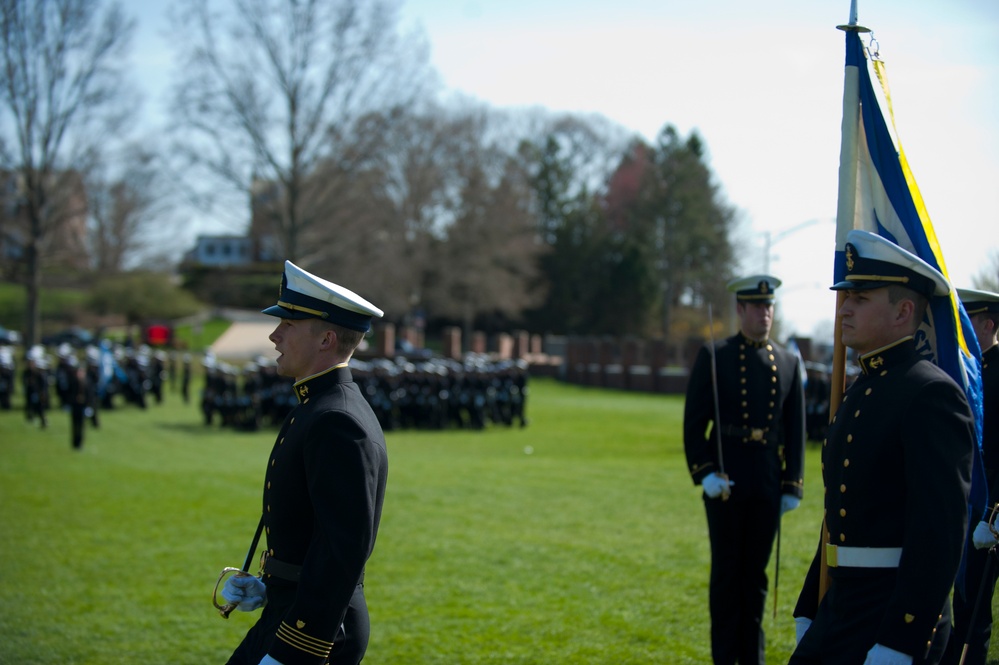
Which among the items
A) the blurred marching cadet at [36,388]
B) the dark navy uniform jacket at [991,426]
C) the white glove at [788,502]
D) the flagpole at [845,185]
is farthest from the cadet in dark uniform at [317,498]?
the blurred marching cadet at [36,388]

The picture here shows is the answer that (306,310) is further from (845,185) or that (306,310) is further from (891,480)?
(845,185)

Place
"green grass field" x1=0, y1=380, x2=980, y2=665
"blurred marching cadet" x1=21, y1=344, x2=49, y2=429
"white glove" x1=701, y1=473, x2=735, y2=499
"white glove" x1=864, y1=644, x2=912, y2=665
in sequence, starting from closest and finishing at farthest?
"white glove" x1=864, y1=644, x2=912, y2=665 < "white glove" x1=701, y1=473, x2=735, y2=499 < "green grass field" x1=0, y1=380, x2=980, y2=665 < "blurred marching cadet" x1=21, y1=344, x2=49, y2=429

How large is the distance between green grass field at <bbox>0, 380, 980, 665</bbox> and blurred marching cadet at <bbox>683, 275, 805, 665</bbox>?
0.60 meters

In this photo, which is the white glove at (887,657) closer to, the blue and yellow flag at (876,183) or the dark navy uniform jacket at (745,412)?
the blue and yellow flag at (876,183)

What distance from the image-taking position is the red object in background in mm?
47500

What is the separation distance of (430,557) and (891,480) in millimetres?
6225

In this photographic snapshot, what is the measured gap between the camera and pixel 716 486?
524 centimetres

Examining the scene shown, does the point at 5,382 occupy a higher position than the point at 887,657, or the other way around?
the point at 887,657

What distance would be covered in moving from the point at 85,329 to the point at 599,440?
137ft

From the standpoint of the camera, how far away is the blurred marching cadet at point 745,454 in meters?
5.28

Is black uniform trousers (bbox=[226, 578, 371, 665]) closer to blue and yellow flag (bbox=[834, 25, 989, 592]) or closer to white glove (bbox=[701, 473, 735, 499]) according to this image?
blue and yellow flag (bbox=[834, 25, 989, 592])

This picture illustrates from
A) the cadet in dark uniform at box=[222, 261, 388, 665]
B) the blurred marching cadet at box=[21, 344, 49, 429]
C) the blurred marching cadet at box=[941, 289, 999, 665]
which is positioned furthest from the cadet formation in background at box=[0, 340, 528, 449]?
the cadet in dark uniform at box=[222, 261, 388, 665]

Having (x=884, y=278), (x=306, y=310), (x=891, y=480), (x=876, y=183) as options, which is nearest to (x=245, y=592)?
(x=306, y=310)

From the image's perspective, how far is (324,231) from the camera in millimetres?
40625
